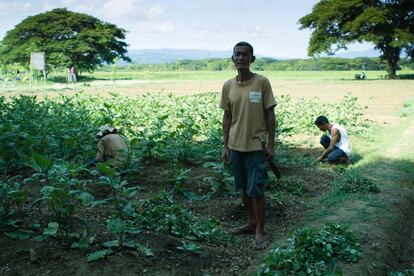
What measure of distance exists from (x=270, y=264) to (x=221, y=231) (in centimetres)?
121

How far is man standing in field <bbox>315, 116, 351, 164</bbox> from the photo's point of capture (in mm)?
7375

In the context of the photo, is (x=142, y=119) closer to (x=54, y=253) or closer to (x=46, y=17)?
(x=54, y=253)

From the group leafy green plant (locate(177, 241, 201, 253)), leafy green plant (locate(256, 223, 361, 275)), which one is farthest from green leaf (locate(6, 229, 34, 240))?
leafy green plant (locate(256, 223, 361, 275))

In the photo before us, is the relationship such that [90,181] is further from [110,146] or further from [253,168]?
[110,146]

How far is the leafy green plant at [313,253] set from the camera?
10.6ft

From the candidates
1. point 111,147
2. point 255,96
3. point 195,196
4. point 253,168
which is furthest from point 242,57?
point 111,147

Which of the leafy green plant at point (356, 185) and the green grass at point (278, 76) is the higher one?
the green grass at point (278, 76)

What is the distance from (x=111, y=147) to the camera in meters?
5.88

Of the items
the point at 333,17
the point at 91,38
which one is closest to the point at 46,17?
the point at 91,38

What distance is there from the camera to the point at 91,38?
4294 centimetres

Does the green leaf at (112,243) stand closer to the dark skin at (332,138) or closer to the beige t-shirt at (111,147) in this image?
the beige t-shirt at (111,147)

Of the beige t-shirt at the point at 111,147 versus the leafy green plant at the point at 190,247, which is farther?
the beige t-shirt at the point at 111,147

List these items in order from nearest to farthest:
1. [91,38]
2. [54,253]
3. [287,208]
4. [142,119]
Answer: [54,253] < [287,208] < [142,119] < [91,38]

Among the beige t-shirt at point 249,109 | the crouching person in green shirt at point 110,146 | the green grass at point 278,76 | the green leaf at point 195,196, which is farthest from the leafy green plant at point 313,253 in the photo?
the green grass at point 278,76
